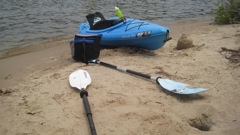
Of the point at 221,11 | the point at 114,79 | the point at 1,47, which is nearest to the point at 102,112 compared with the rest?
the point at 114,79

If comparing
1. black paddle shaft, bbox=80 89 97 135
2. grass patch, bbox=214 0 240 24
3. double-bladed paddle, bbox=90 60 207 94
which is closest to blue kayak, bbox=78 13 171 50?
double-bladed paddle, bbox=90 60 207 94

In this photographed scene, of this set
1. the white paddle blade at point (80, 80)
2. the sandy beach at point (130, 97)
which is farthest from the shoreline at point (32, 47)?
the white paddle blade at point (80, 80)

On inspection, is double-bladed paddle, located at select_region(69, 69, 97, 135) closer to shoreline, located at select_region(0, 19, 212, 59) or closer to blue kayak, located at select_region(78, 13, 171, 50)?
blue kayak, located at select_region(78, 13, 171, 50)

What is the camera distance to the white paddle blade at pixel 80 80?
378 cm

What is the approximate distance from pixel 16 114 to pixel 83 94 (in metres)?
0.84

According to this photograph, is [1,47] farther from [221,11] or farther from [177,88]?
[221,11]

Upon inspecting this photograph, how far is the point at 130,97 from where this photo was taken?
3586 millimetres

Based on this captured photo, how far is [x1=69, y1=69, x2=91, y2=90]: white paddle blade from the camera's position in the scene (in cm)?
378

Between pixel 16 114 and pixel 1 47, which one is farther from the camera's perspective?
pixel 1 47

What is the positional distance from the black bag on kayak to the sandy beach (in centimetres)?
20

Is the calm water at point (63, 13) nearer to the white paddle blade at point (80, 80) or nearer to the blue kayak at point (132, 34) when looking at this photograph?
the blue kayak at point (132, 34)

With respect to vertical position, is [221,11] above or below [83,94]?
above

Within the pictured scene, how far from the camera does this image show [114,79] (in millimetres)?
4148

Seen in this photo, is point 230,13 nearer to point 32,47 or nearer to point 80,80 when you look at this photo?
point 32,47
